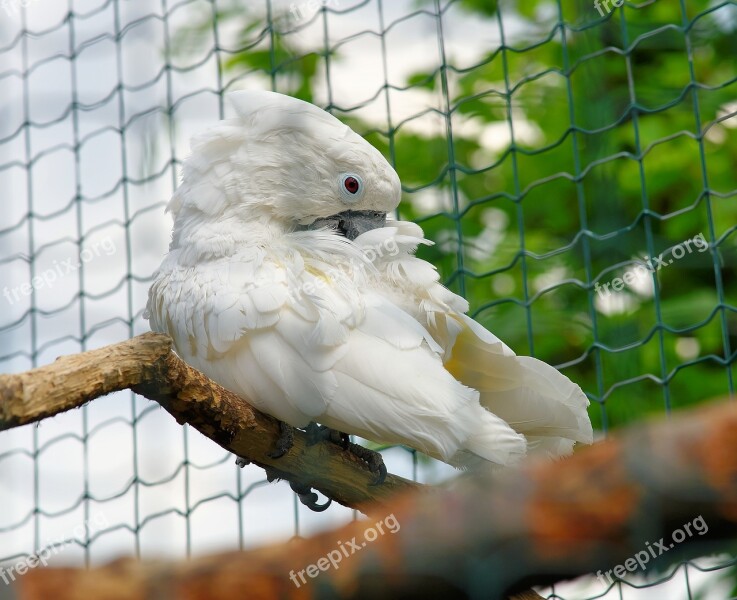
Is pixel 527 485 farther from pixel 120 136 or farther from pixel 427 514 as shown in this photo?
pixel 120 136

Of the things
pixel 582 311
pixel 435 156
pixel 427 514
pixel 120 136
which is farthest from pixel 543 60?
pixel 427 514

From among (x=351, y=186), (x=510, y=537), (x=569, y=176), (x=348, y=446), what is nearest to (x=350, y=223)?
(x=351, y=186)

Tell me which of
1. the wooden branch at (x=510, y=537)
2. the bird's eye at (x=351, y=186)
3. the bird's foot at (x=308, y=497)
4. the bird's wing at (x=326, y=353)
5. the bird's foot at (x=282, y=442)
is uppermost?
the bird's eye at (x=351, y=186)

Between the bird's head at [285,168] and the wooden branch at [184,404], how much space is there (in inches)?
21.6

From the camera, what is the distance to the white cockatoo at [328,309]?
1530 mm

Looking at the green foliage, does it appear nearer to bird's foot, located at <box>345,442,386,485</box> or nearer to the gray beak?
the gray beak

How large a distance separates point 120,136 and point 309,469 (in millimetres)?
1587

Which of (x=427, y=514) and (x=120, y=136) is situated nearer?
(x=427, y=514)

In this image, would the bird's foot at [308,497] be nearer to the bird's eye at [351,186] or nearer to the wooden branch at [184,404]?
the wooden branch at [184,404]

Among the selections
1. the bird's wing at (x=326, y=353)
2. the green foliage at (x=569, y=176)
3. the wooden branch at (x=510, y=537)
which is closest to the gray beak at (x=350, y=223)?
the bird's wing at (x=326, y=353)

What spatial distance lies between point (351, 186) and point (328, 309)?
44cm

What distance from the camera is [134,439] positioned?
2.58 meters

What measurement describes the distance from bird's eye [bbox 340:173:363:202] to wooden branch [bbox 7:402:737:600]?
3.88 feet

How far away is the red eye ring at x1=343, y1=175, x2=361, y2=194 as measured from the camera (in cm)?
196
